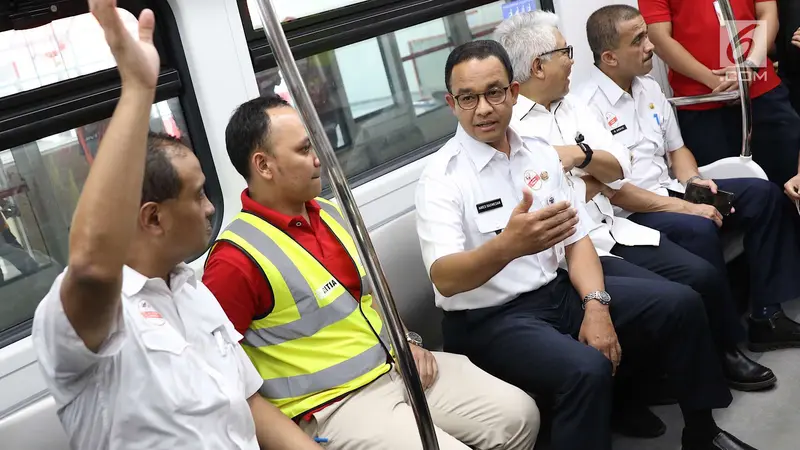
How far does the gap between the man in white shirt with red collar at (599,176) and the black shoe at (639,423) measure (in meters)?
0.42

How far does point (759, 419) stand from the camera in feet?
8.93

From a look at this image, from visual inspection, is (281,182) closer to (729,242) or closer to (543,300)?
(543,300)

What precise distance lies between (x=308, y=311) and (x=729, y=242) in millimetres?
2349

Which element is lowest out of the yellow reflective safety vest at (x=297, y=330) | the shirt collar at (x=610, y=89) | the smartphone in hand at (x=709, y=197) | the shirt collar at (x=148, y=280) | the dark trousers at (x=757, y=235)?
the dark trousers at (x=757, y=235)

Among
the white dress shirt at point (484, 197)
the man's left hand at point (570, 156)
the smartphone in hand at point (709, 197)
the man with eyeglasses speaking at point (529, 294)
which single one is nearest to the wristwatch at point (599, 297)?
the man with eyeglasses speaking at point (529, 294)

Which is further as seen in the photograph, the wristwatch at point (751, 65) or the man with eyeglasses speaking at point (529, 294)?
the wristwatch at point (751, 65)

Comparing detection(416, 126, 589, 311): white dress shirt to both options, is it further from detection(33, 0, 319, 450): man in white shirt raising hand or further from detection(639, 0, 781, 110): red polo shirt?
detection(639, 0, 781, 110): red polo shirt

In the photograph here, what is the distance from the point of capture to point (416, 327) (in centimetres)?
294

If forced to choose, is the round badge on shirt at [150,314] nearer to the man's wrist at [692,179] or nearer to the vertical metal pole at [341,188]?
the vertical metal pole at [341,188]

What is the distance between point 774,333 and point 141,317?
8.85 ft

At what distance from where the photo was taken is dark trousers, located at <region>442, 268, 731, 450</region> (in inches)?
88.0

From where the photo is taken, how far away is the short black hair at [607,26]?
3391 mm

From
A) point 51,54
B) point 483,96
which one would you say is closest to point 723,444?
point 483,96

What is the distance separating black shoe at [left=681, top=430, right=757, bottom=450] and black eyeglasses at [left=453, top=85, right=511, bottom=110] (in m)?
1.29
